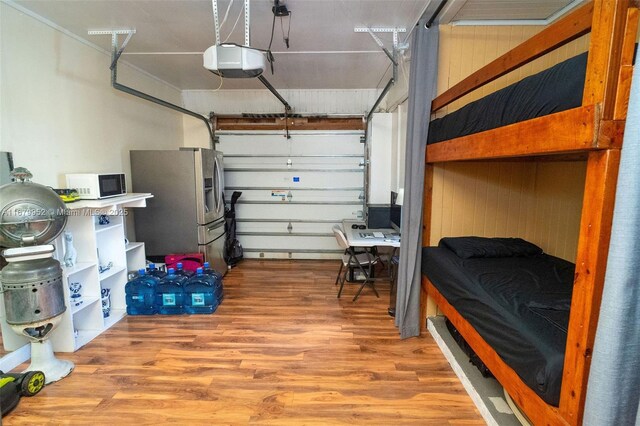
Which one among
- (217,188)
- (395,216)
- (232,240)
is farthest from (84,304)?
(395,216)

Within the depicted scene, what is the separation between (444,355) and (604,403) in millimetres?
1683

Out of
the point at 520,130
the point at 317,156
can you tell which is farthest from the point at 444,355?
the point at 317,156

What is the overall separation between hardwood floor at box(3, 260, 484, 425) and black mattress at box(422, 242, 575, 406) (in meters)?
0.67

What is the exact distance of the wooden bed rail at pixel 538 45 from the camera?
1189 mm

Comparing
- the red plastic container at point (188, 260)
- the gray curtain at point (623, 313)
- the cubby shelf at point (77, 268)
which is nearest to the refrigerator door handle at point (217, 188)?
the red plastic container at point (188, 260)

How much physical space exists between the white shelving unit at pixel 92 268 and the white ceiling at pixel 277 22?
164 centimetres

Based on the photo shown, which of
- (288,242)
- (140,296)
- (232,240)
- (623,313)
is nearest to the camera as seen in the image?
(623,313)

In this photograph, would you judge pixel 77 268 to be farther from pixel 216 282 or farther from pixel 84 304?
pixel 216 282

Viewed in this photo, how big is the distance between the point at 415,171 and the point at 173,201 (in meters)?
3.08

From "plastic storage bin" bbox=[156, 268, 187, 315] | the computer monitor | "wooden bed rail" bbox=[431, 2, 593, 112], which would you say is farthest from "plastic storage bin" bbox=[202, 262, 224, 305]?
"wooden bed rail" bbox=[431, 2, 593, 112]

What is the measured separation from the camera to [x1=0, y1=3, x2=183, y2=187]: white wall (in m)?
2.52

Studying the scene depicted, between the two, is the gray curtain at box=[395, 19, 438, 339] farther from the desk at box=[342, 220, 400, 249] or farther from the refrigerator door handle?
the refrigerator door handle

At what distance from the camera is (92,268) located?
2.95m

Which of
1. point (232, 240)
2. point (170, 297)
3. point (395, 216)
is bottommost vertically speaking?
point (170, 297)
